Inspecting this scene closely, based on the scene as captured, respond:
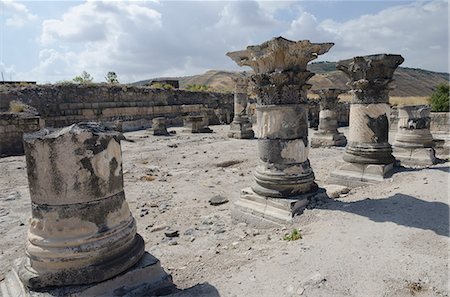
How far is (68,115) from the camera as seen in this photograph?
18016mm

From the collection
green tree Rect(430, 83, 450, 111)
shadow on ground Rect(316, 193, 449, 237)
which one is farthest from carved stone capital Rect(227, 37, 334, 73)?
green tree Rect(430, 83, 450, 111)

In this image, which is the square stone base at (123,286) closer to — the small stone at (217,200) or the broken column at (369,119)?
the small stone at (217,200)

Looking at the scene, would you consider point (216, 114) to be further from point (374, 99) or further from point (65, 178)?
point (65, 178)

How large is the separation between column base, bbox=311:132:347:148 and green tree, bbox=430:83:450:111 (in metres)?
13.8

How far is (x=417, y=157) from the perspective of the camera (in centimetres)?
796

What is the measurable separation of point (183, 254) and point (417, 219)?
3058 millimetres

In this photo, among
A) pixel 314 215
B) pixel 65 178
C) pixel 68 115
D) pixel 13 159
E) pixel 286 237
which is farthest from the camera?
pixel 68 115

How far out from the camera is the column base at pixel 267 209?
4.83 metres

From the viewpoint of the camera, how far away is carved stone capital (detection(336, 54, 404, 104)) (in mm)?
6641

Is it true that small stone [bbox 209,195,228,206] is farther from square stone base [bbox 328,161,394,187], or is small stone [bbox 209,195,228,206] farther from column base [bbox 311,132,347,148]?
column base [bbox 311,132,347,148]

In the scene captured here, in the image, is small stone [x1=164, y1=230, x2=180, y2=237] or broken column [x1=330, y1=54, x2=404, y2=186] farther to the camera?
broken column [x1=330, y1=54, x2=404, y2=186]

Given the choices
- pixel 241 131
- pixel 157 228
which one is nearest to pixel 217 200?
pixel 157 228

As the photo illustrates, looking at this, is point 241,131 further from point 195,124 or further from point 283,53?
point 283,53

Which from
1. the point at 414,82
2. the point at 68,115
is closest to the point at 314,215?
the point at 68,115
